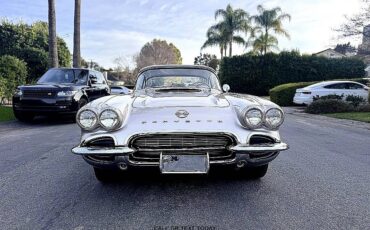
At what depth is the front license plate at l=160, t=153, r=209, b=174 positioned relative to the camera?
11.1 feet

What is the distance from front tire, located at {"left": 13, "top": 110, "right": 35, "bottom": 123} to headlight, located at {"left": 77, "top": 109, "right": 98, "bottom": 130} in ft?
23.4

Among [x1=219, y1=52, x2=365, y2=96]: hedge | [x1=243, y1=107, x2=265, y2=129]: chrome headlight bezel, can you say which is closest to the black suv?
[x1=243, y1=107, x2=265, y2=129]: chrome headlight bezel

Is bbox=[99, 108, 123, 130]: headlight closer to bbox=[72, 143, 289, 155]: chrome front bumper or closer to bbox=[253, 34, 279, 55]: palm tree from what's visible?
bbox=[72, 143, 289, 155]: chrome front bumper

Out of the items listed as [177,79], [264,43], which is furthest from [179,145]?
[264,43]

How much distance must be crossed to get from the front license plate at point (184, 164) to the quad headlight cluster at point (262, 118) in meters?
0.57

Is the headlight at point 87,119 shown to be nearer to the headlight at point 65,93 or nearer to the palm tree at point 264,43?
the headlight at point 65,93

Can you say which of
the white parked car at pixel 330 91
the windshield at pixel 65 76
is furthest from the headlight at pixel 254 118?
the white parked car at pixel 330 91

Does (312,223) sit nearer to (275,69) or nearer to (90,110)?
(90,110)

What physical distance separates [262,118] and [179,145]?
2.90 ft

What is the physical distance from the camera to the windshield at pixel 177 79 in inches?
209

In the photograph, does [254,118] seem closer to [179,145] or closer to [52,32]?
[179,145]

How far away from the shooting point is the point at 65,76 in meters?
11.1

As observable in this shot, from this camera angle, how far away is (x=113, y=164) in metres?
3.50

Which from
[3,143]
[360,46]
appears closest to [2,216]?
[3,143]
